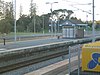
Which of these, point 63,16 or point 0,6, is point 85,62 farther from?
point 63,16

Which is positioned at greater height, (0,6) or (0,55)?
(0,6)

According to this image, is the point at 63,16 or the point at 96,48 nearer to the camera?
the point at 96,48

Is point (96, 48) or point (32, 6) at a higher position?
point (32, 6)

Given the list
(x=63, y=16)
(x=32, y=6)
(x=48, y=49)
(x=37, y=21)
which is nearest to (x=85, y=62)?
(x=48, y=49)

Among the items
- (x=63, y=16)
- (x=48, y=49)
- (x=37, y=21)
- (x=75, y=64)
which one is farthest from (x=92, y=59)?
(x=63, y=16)

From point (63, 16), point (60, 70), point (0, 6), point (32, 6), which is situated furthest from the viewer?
point (63, 16)

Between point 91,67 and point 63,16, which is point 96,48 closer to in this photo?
point 91,67

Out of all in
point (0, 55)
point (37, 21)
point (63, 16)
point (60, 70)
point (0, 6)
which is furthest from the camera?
point (63, 16)

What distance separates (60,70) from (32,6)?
119673 millimetres

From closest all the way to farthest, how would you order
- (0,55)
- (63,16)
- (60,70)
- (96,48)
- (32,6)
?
(96,48) < (60,70) < (0,55) < (32,6) < (63,16)

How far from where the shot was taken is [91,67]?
9.59m

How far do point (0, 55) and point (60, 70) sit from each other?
893 centimetres

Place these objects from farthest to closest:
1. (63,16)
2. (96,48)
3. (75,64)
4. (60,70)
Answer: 1. (63,16)
2. (60,70)
3. (75,64)
4. (96,48)

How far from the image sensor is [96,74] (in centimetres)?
939
